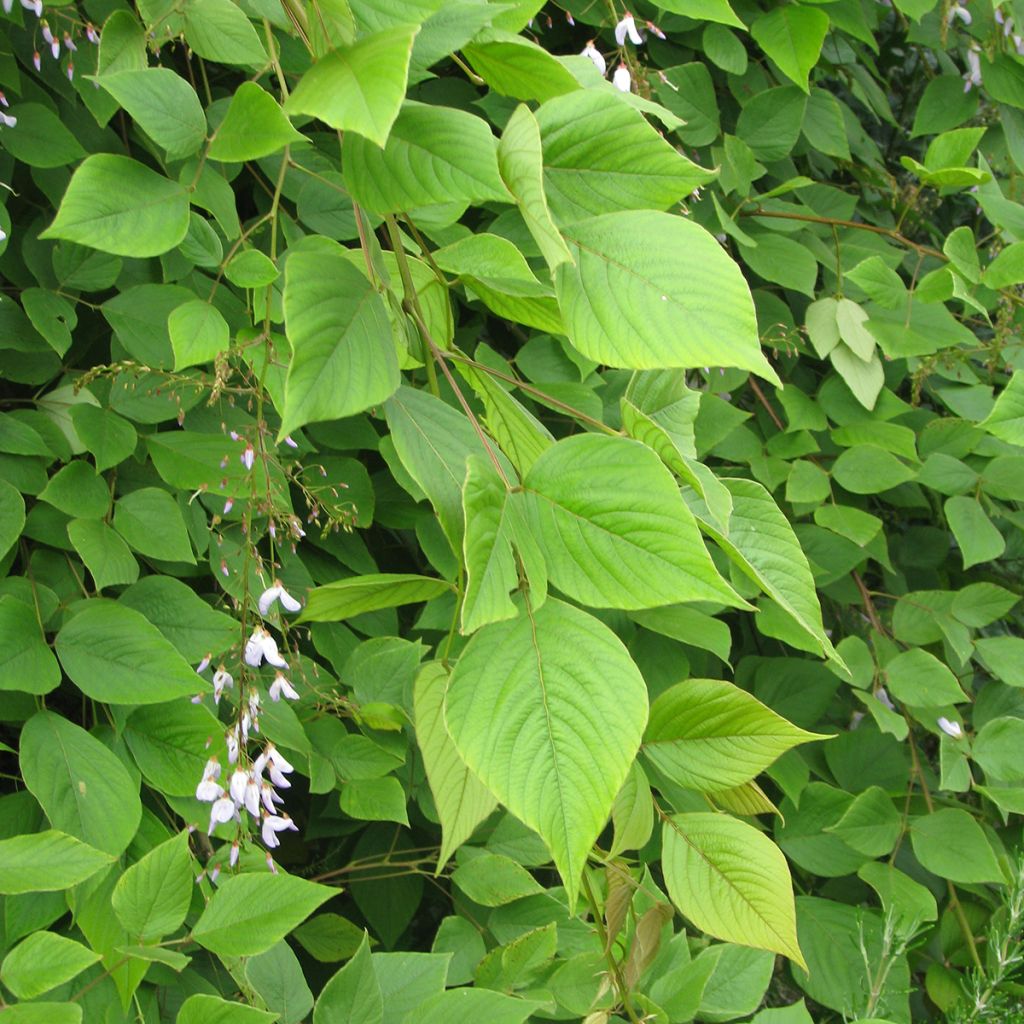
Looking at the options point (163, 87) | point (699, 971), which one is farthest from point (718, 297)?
point (699, 971)

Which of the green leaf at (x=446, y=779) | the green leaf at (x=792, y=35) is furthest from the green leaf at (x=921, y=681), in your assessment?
the green leaf at (x=446, y=779)

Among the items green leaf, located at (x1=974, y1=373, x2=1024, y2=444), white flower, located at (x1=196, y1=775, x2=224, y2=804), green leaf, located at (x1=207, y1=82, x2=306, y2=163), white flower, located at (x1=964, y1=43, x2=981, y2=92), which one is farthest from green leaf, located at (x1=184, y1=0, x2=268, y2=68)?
white flower, located at (x1=964, y1=43, x2=981, y2=92)

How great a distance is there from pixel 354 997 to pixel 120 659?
36cm

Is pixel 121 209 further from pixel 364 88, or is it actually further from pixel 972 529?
pixel 972 529

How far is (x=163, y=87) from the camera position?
0.83 meters

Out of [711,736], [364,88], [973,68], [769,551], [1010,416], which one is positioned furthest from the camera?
[973,68]

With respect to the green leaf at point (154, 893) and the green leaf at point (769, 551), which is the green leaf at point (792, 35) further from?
the green leaf at point (154, 893)

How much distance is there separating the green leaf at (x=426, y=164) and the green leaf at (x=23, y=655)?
26.1 inches

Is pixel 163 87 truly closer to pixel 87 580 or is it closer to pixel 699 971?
pixel 87 580

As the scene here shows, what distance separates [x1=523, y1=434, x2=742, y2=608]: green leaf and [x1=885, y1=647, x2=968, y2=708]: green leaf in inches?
48.7

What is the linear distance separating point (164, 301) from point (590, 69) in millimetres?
644

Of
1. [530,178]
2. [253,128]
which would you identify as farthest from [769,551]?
[253,128]

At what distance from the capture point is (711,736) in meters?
0.65

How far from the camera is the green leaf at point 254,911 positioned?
829mm
